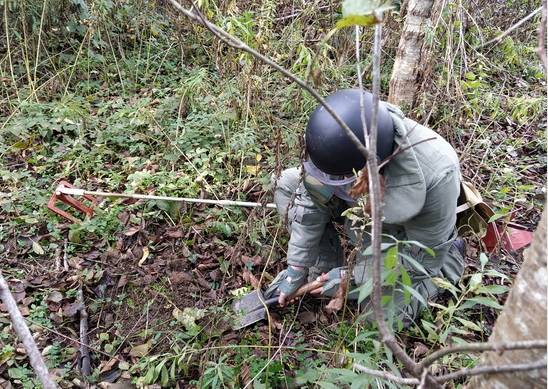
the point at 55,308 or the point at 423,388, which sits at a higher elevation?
the point at 423,388

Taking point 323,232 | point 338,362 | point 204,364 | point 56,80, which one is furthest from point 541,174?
point 56,80

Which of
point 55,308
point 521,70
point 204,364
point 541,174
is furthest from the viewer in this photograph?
point 521,70

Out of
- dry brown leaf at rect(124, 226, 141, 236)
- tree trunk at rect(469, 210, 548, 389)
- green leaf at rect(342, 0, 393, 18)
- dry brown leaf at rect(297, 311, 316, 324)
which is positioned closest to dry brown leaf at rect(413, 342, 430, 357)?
dry brown leaf at rect(297, 311, 316, 324)

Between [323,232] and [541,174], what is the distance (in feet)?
7.26

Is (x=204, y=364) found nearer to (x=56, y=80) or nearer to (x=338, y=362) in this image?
(x=338, y=362)

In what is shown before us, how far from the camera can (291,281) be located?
9.02 ft

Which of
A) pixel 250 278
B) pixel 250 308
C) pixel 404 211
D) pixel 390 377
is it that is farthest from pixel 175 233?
pixel 390 377

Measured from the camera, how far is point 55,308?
2809mm

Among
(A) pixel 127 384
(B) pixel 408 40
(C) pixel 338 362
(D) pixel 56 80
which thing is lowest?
(A) pixel 127 384

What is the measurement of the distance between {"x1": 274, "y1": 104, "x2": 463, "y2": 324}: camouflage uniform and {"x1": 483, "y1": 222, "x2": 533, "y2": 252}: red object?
36 centimetres

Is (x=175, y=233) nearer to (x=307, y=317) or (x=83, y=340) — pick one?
(x=83, y=340)

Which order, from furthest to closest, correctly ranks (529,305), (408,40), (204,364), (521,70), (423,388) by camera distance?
(521,70), (408,40), (204,364), (423,388), (529,305)

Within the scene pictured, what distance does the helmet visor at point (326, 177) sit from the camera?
7.12 feet

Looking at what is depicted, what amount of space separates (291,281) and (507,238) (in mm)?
1496
